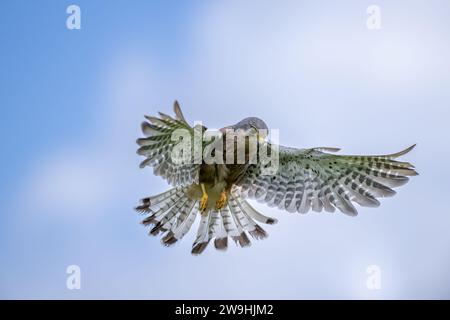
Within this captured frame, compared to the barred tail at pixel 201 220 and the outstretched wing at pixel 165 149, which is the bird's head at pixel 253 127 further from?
the barred tail at pixel 201 220

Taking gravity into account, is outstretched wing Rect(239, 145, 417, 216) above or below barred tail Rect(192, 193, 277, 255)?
above

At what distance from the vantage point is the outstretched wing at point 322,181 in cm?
966

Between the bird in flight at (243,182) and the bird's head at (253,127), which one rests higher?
the bird's head at (253,127)

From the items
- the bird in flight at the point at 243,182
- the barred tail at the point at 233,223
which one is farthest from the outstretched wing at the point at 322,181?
the barred tail at the point at 233,223

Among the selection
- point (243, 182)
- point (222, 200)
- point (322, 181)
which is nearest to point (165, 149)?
point (222, 200)

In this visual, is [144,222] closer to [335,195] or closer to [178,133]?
[178,133]

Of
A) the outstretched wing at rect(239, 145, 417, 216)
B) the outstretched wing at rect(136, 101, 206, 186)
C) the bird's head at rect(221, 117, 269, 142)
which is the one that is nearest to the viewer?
the outstretched wing at rect(136, 101, 206, 186)

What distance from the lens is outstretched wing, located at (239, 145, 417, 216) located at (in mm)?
9664

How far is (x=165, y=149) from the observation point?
368 inches

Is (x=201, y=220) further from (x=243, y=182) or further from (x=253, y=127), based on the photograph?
(x=253, y=127)

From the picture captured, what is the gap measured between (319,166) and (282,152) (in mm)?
673

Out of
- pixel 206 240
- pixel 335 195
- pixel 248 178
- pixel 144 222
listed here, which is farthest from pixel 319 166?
pixel 144 222

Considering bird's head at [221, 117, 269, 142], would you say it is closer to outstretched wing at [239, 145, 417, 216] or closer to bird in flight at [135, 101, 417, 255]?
bird in flight at [135, 101, 417, 255]

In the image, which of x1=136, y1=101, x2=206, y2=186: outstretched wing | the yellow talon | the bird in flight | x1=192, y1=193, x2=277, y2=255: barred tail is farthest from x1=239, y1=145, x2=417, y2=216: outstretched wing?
x1=136, y1=101, x2=206, y2=186: outstretched wing
